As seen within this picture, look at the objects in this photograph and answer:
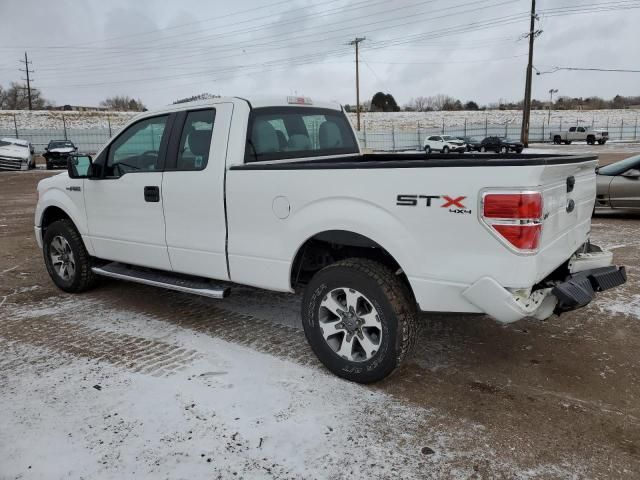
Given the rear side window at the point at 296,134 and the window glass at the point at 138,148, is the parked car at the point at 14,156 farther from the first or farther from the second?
the rear side window at the point at 296,134

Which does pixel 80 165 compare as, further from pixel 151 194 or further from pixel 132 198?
pixel 151 194

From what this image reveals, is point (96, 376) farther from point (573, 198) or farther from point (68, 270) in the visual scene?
point (573, 198)

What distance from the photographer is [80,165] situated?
16.1ft

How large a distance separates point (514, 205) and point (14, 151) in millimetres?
27196

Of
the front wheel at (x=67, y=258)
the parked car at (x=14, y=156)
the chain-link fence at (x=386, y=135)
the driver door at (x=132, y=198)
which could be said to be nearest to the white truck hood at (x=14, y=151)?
the parked car at (x=14, y=156)

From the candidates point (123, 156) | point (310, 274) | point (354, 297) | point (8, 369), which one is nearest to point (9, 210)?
point (123, 156)

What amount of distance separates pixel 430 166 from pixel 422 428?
57.9 inches

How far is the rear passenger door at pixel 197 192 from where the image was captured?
396 centimetres

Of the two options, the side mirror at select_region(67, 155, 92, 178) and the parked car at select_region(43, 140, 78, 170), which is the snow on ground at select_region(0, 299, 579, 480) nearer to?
the side mirror at select_region(67, 155, 92, 178)

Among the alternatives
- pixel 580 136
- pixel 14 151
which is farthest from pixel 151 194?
pixel 580 136

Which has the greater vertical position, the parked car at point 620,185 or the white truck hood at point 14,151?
the white truck hood at point 14,151

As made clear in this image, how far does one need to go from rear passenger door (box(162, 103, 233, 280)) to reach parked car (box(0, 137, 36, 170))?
957 inches

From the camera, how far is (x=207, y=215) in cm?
401

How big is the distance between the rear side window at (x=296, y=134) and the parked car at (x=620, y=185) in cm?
627
